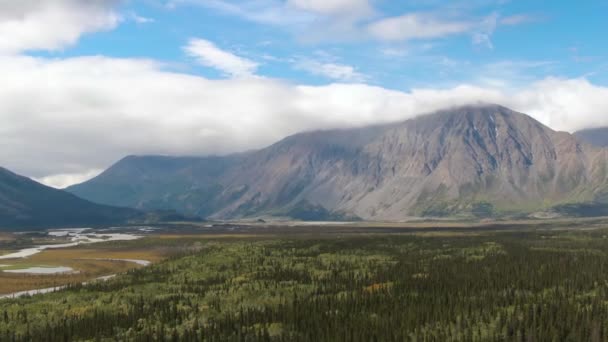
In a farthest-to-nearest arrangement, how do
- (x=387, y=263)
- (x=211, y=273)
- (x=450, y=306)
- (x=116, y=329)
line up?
(x=387, y=263), (x=211, y=273), (x=450, y=306), (x=116, y=329)

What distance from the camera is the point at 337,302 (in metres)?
81.0

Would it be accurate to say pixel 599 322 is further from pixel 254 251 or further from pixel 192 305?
pixel 254 251

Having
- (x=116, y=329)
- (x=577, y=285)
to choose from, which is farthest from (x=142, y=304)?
(x=577, y=285)

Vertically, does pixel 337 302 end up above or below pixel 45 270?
above

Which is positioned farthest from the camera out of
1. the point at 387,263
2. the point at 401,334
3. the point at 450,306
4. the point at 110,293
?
the point at 387,263

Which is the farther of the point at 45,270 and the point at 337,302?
the point at 45,270

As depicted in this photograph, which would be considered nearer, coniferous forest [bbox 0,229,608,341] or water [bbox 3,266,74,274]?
coniferous forest [bbox 0,229,608,341]

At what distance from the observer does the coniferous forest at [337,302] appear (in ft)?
215

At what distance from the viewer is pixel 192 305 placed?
8350 centimetres

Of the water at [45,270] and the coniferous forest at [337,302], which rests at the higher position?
the coniferous forest at [337,302]

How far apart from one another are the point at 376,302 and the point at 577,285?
34.6 meters

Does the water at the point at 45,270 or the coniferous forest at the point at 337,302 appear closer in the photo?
the coniferous forest at the point at 337,302

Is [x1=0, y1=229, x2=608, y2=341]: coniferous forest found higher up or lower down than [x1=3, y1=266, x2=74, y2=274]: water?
higher up

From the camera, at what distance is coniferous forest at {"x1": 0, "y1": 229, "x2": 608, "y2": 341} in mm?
65625
